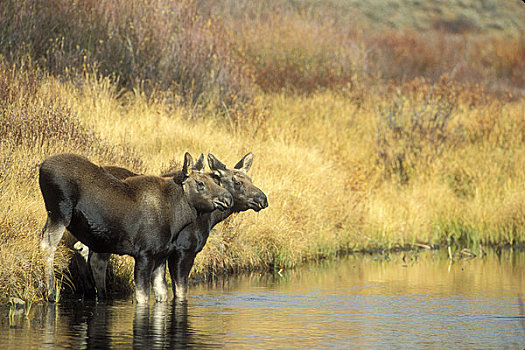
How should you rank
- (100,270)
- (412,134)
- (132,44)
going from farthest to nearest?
(412,134) → (132,44) → (100,270)

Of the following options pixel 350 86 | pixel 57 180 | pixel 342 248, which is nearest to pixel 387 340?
pixel 57 180

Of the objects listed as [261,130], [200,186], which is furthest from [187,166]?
[261,130]

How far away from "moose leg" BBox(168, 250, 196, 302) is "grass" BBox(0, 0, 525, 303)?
4.20 feet

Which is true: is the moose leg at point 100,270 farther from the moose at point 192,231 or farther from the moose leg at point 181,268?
the moose leg at point 181,268

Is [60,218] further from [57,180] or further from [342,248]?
[342,248]

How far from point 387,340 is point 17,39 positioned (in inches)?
620

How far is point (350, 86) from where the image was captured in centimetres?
3138

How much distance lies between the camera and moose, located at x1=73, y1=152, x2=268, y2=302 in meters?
13.6

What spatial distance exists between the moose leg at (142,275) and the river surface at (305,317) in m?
0.20

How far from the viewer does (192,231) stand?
44.9ft

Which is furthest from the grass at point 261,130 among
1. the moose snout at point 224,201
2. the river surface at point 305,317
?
the moose snout at point 224,201

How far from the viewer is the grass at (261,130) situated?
1736 centimetres

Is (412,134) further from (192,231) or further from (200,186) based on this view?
(200,186)

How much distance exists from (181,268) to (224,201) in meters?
1.20
